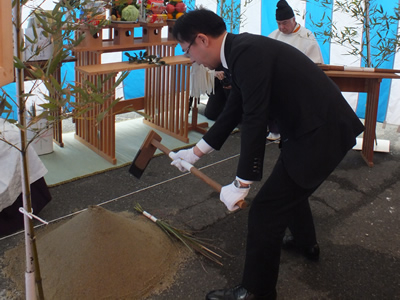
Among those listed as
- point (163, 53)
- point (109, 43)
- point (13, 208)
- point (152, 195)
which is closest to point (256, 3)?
point (163, 53)

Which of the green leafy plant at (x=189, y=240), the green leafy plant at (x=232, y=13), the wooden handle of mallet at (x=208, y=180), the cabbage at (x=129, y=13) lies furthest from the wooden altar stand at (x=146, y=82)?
the wooden handle of mallet at (x=208, y=180)

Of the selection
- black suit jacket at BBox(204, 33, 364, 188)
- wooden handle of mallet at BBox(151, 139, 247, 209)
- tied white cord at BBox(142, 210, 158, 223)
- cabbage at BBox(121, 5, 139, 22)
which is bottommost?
tied white cord at BBox(142, 210, 158, 223)

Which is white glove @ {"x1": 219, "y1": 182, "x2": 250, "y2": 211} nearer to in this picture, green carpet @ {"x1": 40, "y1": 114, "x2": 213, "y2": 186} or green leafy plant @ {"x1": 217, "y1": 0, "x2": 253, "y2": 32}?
green carpet @ {"x1": 40, "y1": 114, "x2": 213, "y2": 186}

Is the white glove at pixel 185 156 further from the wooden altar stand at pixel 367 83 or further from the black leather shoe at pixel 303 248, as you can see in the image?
the wooden altar stand at pixel 367 83

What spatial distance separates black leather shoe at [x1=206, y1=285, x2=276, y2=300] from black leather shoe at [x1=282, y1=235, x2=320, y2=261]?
51cm

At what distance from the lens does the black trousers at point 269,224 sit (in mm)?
2094

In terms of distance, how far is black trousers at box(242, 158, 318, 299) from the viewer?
209 centimetres

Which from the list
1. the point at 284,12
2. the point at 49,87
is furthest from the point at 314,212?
the point at 49,87

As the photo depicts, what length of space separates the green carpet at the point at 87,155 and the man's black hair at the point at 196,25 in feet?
6.72

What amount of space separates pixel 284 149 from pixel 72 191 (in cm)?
192

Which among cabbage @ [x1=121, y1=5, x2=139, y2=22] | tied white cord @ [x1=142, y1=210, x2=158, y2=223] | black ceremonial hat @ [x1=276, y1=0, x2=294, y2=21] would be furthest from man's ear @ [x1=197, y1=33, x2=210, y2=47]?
black ceremonial hat @ [x1=276, y1=0, x2=294, y2=21]

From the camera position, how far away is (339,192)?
3.64 metres

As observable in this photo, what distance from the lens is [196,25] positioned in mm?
1927

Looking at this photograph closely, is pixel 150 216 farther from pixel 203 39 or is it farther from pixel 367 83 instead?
pixel 367 83
